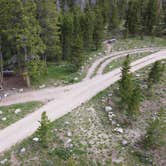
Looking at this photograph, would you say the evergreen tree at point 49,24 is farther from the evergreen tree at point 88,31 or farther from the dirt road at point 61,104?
the dirt road at point 61,104

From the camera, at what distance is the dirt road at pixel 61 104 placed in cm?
2396

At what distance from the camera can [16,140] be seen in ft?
76.7

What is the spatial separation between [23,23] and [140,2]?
134ft

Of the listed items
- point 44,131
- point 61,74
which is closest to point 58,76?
point 61,74

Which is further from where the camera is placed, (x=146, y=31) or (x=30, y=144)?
(x=146, y=31)

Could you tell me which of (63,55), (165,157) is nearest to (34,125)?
(165,157)

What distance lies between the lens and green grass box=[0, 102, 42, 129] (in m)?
25.8

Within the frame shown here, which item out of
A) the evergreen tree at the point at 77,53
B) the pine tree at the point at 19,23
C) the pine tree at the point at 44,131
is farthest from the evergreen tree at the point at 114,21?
the pine tree at the point at 44,131

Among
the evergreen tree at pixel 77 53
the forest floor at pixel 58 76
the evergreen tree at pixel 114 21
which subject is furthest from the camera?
the evergreen tree at pixel 114 21

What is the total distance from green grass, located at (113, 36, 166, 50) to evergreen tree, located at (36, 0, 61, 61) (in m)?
15.9

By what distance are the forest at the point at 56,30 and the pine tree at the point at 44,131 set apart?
38.2 feet

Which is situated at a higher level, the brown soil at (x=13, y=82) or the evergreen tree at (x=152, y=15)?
the evergreen tree at (x=152, y=15)

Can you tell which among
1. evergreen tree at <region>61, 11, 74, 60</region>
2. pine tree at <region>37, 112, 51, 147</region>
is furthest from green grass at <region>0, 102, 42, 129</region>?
evergreen tree at <region>61, 11, 74, 60</region>

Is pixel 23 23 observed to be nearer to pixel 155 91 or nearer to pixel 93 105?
pixel 93 105
